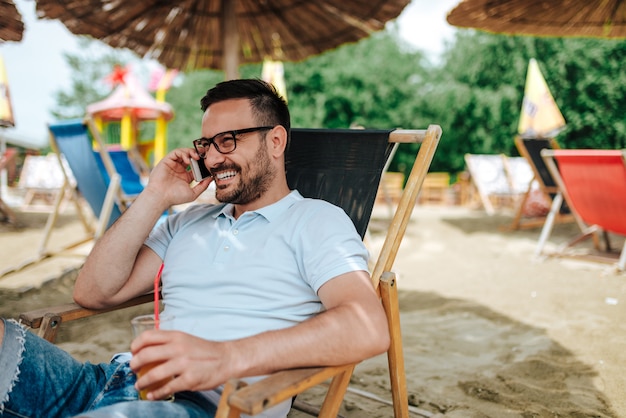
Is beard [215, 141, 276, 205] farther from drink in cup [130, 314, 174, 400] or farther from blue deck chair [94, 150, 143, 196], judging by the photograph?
blue deck chair [94, 150, 143, 196]

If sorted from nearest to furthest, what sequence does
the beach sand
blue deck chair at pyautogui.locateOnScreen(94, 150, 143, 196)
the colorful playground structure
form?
the beach sand < blue deck chair at pyautogui.locateOnScreen(94, 150, 143, 196) < the colorful playground structure

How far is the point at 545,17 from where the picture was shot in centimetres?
530

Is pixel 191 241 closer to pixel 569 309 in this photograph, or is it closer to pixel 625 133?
pixel 569 309

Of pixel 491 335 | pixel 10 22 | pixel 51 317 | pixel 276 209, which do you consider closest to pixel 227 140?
pixel 276 209

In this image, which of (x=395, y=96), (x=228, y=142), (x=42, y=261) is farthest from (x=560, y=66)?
(x=228, y=142)

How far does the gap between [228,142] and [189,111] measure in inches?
871

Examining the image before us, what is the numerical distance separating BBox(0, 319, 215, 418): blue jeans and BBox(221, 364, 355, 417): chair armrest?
0.24 metres

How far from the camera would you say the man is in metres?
1.18

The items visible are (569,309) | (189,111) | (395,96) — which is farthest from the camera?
(189,111)

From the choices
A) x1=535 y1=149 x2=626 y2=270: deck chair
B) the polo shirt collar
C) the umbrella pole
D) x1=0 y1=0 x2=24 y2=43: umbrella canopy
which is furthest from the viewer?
the umbrella pole

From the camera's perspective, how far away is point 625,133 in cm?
1459

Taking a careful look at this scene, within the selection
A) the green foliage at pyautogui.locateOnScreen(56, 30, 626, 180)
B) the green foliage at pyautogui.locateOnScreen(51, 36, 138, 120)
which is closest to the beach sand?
the green foliage at pyautogui.locateOnScreen(56, 30, 626, 180)

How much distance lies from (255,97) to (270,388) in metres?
1.02

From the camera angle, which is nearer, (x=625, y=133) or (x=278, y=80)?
(x=278, y=80)
